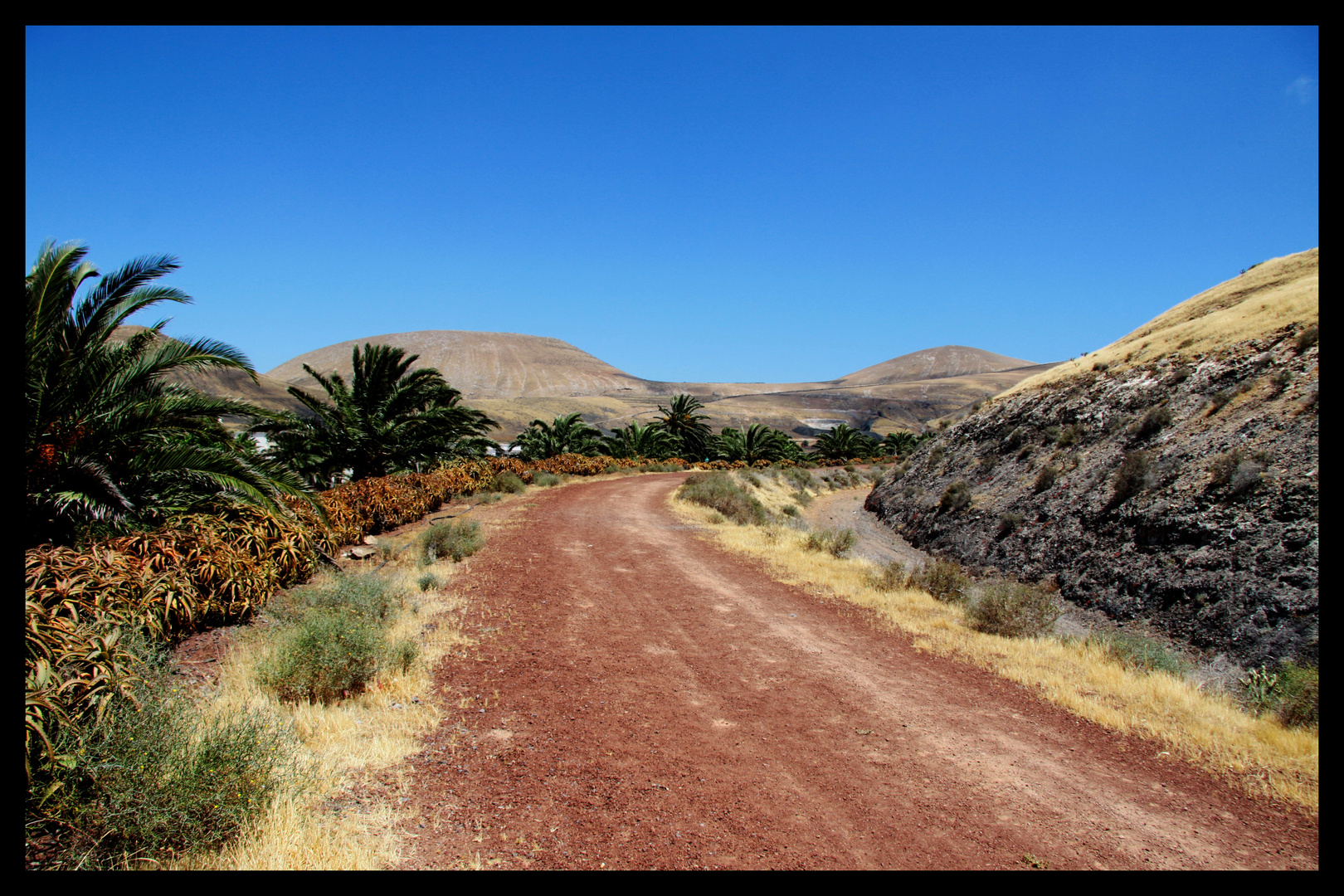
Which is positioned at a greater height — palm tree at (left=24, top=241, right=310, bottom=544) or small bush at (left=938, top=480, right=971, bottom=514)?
palm tree at (left=24, top=241, right=310, bottom=544)

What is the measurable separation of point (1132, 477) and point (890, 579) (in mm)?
6908

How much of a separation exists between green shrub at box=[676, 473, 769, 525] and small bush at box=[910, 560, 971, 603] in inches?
296

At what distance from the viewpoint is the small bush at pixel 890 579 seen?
10383 millimetres

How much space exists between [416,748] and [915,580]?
8583 mm

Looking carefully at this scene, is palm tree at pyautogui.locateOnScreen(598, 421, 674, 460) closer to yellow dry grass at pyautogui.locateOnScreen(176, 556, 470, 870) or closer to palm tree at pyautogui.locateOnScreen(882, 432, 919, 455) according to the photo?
palm tree at pyautogui.locateOnScreen(882, 432, 919, 455)

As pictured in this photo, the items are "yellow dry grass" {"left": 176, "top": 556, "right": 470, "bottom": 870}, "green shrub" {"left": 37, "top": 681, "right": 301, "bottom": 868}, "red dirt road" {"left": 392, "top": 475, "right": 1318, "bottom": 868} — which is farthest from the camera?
"red dirt road" {"left": 392, "top": 475, "right": 1318, "bottom": 868}

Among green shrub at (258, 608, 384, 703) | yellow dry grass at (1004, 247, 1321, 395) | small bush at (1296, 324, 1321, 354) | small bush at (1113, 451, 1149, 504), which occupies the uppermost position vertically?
yellow dry grass at (1004, 247, 1321, 395)

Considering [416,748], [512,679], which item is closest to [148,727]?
[416,748]

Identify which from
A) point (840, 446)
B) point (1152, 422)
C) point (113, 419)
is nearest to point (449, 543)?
point (113, 419)

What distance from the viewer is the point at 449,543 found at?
1117cm

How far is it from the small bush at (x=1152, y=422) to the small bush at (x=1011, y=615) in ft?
27.8

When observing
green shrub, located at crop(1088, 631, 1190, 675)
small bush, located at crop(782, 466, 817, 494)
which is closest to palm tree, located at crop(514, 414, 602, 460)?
small bush, located at crop(782, 466, 817, 494)

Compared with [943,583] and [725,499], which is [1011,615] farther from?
[725,499]

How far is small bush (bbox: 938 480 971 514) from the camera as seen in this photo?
63.6 ft
